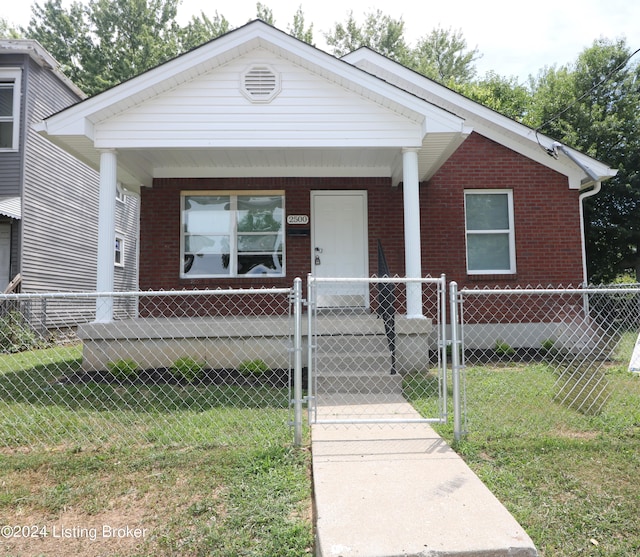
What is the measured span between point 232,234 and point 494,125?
5.72 m

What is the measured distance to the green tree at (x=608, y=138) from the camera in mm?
16875

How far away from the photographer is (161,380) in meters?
6.49

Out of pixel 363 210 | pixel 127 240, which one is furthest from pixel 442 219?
pixel 127 240

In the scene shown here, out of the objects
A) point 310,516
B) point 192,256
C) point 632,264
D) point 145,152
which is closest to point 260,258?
point 192,256

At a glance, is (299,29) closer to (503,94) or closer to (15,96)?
(503,94)

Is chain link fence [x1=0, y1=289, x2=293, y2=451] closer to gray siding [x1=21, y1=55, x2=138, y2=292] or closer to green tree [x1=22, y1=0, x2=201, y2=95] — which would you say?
gray siding [x1=21, y1=55, x2=138, y2=292]

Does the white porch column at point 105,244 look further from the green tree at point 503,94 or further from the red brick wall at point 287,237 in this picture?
the green tree at point 503,94

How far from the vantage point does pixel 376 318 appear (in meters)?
7.08

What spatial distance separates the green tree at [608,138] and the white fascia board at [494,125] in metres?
8.36

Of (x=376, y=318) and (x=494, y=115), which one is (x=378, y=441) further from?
(x=494, y=115)

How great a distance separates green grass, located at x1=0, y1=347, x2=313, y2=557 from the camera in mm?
2654

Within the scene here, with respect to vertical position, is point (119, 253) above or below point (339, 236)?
above

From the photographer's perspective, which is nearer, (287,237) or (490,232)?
(287,237)

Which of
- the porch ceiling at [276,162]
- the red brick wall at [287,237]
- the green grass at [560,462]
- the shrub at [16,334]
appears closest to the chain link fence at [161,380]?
the shrub at [16,334]
